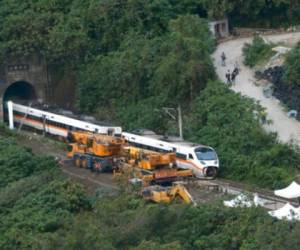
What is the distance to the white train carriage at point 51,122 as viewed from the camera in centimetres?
6462

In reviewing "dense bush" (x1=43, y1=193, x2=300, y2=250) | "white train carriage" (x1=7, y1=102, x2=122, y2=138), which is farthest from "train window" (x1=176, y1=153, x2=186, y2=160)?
"dense bush" (x1=43, y1=193, x2=300, y2=250)

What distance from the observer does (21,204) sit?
56812 mm

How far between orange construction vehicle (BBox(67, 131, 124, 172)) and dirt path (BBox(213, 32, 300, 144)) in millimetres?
6607

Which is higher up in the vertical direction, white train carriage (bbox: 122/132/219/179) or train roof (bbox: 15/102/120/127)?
train roof (bbox: 15/102/120/127)

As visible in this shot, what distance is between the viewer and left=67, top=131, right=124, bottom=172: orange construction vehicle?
61.9 meters

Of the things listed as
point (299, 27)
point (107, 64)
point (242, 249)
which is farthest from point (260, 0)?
point (242, 249)

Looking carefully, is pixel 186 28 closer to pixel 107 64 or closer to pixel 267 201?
pixel 107 64

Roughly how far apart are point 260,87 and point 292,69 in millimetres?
2170

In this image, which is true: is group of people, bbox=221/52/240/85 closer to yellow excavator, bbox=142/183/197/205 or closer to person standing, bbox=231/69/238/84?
person standing, bbox=231/69/238/84

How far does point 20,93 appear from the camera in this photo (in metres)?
74.6

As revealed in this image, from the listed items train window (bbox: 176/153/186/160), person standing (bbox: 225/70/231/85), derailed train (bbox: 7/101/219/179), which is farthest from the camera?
person standing (bbox: 225/70/231/85)

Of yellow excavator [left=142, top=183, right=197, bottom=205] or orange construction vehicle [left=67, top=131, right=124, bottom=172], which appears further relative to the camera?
orange construction vehicle [left=67, top=131, right=124, bottom=172]

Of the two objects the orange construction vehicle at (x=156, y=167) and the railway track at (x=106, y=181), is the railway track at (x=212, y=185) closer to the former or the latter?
the railway track at (x=106, y=181)

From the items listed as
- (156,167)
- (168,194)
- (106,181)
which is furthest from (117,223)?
(106,181)
